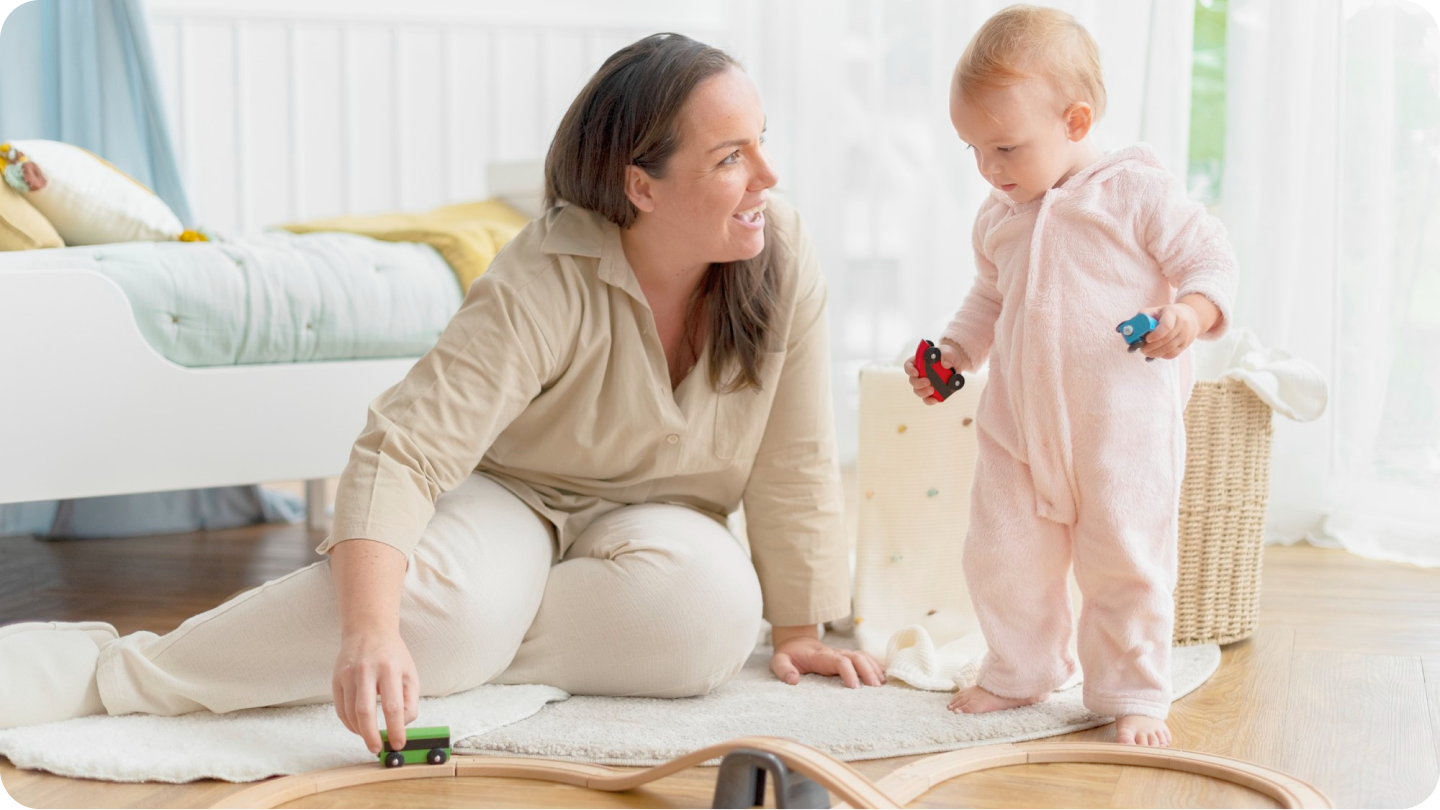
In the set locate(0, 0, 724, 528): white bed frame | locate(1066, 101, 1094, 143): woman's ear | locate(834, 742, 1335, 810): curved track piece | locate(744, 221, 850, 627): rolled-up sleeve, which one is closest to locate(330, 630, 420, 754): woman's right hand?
locate(834, 742, 1335, 810): curved track piece

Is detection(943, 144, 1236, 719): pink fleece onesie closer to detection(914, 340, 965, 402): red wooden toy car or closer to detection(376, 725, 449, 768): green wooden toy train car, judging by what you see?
detection(914, 340, 965, 402): red wooden toy car

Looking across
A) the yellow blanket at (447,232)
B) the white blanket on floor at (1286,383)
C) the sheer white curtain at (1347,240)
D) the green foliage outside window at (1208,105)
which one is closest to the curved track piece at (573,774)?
the white blanket on floor at (1286,383)

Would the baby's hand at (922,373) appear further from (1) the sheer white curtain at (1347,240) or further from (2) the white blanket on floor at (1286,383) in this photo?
(1) the sheer white curtain at (1347,240)

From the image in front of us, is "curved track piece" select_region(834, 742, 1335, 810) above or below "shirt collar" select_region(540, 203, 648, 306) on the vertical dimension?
below

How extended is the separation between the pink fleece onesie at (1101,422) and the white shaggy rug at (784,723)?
82 mm

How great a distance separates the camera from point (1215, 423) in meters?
1.40

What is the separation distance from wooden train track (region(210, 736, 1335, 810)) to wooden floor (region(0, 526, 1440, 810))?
0.03ft

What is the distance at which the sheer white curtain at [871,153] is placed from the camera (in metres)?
2.50

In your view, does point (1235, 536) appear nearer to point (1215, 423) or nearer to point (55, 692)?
point (1215, 423)

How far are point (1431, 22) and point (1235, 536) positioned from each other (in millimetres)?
875

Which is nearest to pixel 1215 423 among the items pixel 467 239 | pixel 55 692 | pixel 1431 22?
pixel 1431 22

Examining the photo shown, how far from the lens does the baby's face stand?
108cm

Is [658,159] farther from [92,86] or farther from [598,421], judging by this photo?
[92,86]

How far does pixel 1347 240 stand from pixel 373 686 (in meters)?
1.53
